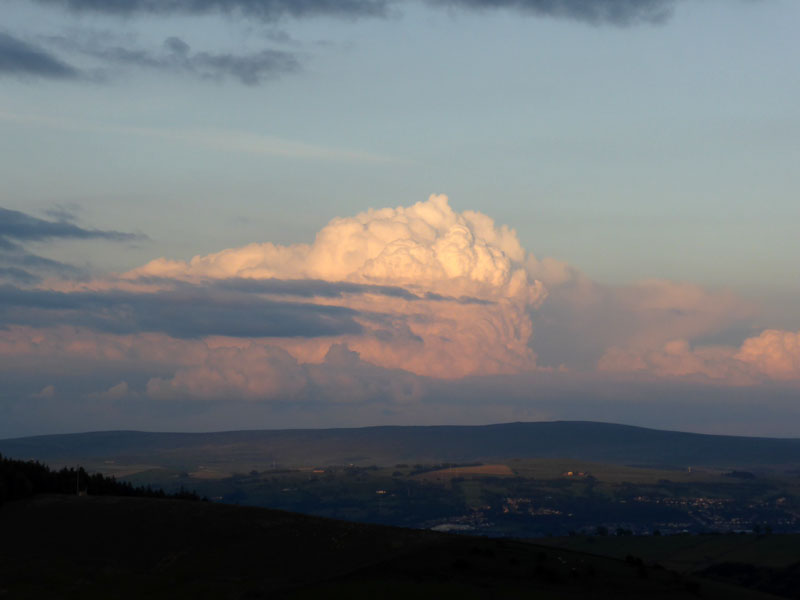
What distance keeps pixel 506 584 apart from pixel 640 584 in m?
15.4

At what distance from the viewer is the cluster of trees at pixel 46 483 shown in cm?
15675

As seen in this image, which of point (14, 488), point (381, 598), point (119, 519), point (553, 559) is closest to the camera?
point (381, 598)

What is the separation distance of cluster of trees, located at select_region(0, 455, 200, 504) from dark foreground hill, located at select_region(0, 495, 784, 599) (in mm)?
8851

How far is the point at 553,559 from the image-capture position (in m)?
130

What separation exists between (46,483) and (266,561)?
5766 centimetres

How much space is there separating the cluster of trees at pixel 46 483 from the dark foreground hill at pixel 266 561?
29.0 feet

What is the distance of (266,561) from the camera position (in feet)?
407

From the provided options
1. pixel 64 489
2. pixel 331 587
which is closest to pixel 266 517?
pixel 331 587

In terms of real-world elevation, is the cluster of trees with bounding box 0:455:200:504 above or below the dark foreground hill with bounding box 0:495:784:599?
above

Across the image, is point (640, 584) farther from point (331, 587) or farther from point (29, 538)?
point (29, 538)

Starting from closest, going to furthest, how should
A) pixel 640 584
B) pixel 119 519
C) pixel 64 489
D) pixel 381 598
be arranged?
1. pixel 381 598
2. pixel 640 584
3. pixel 119 519
4. pixel 64 489

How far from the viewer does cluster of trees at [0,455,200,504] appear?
156750 mm

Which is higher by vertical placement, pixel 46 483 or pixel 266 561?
pixel 46 483

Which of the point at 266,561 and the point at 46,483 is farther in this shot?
the point at 46,483
